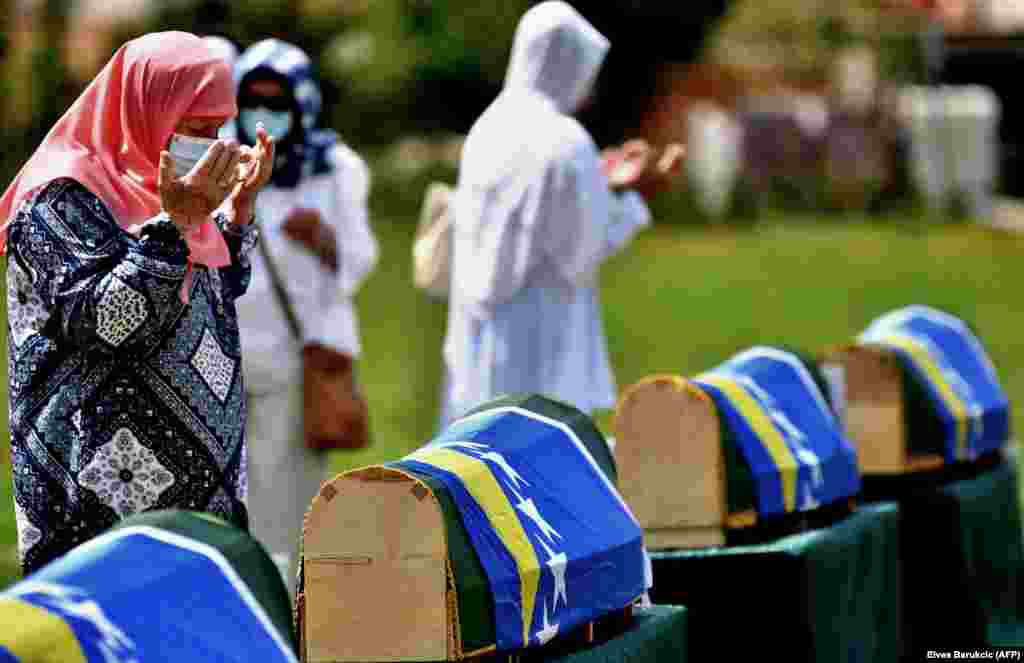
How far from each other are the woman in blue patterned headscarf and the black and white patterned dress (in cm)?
301

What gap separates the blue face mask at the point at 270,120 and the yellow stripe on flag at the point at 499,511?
339 centimetres

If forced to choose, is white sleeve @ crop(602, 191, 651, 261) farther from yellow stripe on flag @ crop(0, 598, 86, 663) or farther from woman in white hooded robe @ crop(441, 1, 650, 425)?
yellow stripe on flag @ crop(0, 598, 86, 663)

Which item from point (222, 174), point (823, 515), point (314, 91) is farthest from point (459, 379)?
point (222, 174)

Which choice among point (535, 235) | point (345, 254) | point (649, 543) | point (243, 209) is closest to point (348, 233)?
point (345, 254)

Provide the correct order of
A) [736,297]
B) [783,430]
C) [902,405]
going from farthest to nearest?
[736,297] → [902,405] → [783,430]

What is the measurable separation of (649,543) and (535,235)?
196 cm

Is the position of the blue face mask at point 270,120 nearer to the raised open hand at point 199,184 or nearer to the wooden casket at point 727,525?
the wooden casket at point 727,525

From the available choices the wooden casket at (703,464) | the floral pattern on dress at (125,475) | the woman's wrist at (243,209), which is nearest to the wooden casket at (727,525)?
the wooden casket at (703,464)

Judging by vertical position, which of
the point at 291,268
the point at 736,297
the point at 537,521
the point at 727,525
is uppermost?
the point at 291,268

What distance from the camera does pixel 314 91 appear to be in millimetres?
8367

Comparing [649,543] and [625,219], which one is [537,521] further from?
[625,219]

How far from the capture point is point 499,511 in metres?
4.88

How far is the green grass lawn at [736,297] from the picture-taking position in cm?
1659

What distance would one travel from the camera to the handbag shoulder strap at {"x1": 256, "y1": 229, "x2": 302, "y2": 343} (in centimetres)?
817
